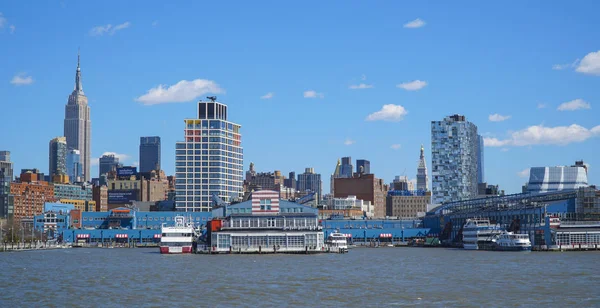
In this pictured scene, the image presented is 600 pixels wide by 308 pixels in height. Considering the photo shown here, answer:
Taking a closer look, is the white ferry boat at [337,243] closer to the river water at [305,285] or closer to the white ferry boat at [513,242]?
the white ferry boat at [513,242]

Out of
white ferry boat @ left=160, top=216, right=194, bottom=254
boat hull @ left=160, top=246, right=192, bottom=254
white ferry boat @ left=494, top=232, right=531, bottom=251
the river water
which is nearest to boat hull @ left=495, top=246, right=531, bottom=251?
white ferry boat @ left=494, top=232, right=531, bottom=251

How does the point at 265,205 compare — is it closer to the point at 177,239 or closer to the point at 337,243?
the point at 337,243

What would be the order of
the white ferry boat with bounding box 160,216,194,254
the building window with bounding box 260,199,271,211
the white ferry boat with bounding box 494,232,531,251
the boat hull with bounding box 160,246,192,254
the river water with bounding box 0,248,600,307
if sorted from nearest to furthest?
the river water with bounding box 0,248,600,307 → the white ferry boat with bounding box 160,216,194,254 → the boat hull with bounding box 160,246,192,254 → the building window with bounding box 260,199,271,211 → the white ferry boat with bounding box 494,232,531,251

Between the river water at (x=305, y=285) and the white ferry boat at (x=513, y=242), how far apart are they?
5164 centimetres

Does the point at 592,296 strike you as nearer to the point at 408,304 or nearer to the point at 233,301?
the point at 408,304

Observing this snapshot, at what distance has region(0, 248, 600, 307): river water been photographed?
79562 millimetres

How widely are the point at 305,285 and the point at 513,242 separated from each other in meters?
104

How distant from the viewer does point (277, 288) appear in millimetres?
91375

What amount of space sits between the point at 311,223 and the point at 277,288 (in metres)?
96.4

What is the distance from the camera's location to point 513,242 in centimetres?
18862

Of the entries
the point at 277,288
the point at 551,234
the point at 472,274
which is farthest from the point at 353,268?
the point at 551,234

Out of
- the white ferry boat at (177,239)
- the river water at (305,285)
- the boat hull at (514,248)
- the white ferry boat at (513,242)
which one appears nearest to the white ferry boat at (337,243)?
the white ferry boat at (177,239)

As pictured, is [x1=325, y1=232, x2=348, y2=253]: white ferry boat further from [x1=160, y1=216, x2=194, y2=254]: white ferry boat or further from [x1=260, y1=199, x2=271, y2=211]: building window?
[x1=160, y1=216, x2=194, y2=254]: white ferry boat

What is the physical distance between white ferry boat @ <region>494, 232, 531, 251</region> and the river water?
51645mm
